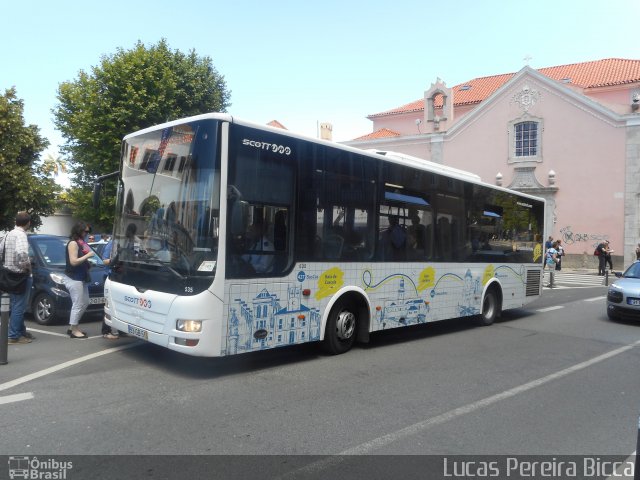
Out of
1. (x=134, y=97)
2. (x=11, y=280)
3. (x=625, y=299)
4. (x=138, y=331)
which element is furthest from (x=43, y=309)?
(x=134, y=97)

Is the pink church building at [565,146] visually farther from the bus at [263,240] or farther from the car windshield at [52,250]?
the car windshield at [52,250]

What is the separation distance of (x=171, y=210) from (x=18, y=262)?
3142 mm

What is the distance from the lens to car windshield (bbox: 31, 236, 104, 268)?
9.99 m

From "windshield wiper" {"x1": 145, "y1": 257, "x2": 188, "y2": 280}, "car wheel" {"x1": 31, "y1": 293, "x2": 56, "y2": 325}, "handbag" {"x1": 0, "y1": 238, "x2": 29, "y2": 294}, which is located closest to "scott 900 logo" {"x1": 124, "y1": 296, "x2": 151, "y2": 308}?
"windshield wiper" {"x1": 145, "y1": 257, "x2": 188, "y2": 280}

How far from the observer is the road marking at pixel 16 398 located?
17.3 ft

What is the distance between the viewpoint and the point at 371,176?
7.82 metres

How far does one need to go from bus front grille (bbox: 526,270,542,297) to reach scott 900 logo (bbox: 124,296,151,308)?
31.2 feet

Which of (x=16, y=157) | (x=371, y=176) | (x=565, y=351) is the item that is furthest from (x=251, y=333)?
(x=16, y=157)

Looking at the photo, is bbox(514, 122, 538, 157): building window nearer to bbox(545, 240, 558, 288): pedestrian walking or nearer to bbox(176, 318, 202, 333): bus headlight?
bbox(545, 240, 558, 288): pedestrian walking

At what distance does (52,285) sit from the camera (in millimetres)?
9508

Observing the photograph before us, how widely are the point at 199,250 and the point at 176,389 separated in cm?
157
